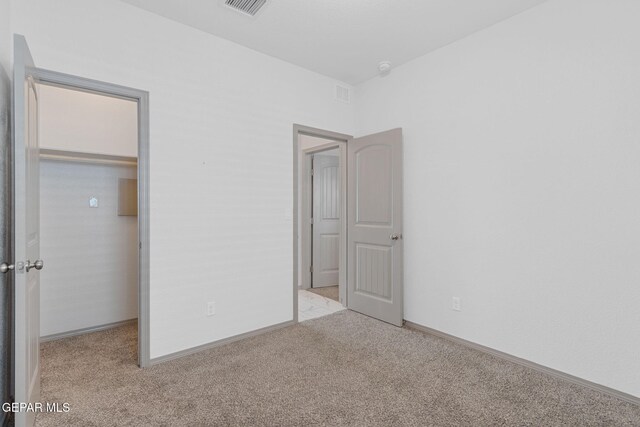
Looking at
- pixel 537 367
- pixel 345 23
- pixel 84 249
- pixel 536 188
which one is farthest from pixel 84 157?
pixel 537 367

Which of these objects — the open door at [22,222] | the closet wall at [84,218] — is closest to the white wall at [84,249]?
the closet wall at [84,218]

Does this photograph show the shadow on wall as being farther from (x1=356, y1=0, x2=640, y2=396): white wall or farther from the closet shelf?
(x1=356, y1=0, x2=640, y2=396): white wall

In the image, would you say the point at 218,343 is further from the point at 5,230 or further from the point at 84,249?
the point at 5,230

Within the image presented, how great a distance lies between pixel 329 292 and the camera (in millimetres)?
4785

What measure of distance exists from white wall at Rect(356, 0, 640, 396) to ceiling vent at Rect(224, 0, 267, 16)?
1.68 metres

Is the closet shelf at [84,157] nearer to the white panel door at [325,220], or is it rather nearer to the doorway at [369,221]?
the doorway at [369,221]

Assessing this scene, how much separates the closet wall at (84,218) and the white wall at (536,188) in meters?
2.92

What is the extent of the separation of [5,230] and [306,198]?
11.4 feet

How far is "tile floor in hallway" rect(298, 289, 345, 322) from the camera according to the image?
375 cm

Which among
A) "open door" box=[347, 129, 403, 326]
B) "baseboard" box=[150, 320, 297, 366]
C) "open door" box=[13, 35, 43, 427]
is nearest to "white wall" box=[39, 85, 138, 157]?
"open door" box=[13, 35, 43, 427]

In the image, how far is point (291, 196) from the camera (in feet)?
11.3

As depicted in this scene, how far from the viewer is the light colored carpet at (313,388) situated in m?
1.90

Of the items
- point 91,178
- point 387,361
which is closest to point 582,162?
point 387,361

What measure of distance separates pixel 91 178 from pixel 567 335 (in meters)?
4.21
